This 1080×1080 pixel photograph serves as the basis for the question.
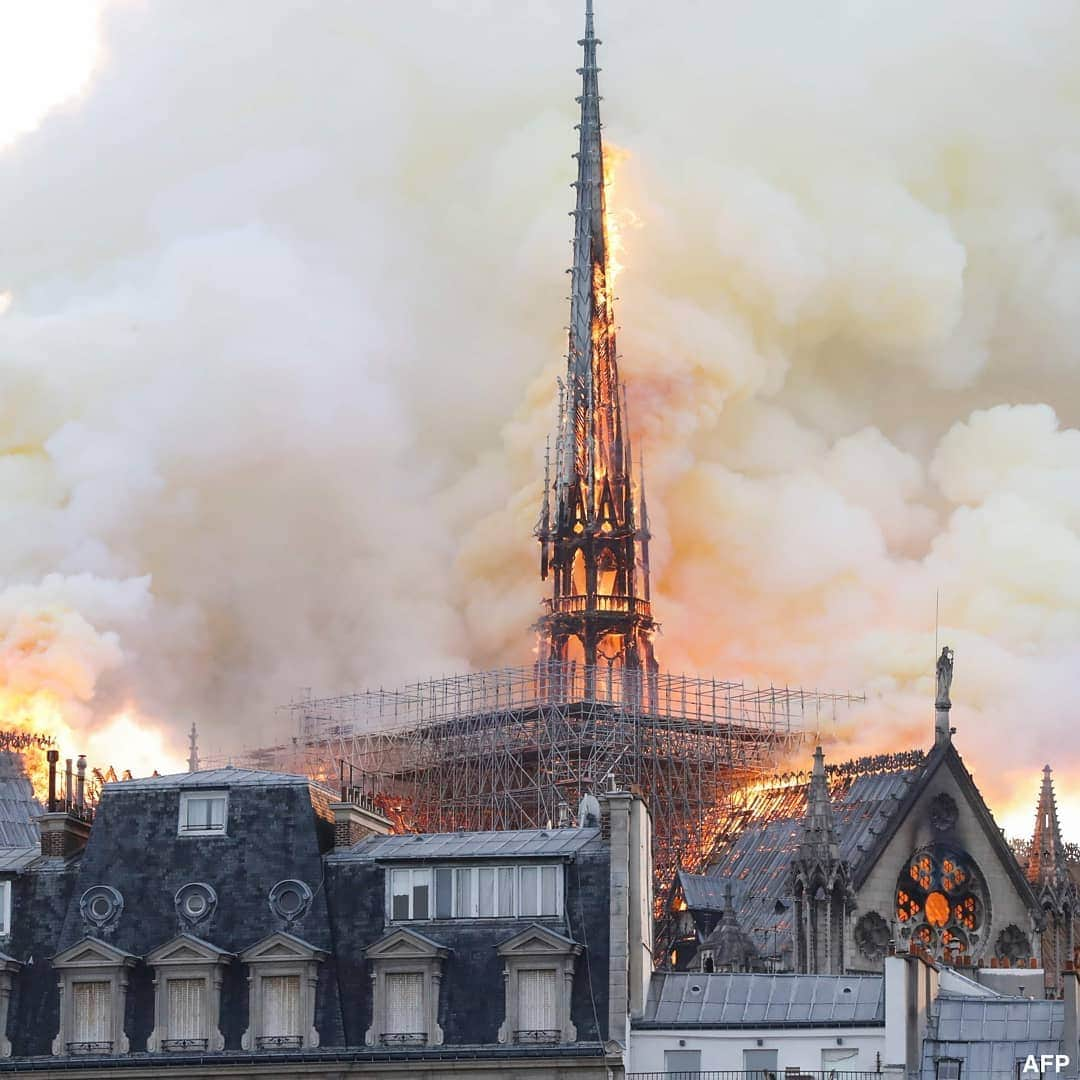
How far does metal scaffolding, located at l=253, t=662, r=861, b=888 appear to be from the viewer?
168125mm

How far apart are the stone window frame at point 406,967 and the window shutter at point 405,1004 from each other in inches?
4.1

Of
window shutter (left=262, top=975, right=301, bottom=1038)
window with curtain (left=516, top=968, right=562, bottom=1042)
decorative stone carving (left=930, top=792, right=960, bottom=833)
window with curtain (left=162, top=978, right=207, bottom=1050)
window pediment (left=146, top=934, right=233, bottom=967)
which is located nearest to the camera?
window with curtain (left=516, top=968, right=562, bottom=1042)

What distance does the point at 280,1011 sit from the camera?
100312 mm

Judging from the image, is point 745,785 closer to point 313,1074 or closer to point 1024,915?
point 1024,915

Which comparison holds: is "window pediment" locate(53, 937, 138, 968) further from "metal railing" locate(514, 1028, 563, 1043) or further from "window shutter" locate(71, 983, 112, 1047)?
"metal railing" locate(514, 1028, 563, 1043)

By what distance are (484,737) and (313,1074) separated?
73.6 metres

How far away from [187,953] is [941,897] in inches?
2250

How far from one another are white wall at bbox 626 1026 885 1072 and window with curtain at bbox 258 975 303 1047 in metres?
9.14

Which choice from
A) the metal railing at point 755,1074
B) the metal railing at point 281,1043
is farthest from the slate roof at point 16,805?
the metal railing at point 755,1074

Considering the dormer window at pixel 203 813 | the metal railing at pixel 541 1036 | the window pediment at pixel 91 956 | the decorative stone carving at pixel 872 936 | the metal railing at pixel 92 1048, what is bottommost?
the metal railing at pixel 92 1048

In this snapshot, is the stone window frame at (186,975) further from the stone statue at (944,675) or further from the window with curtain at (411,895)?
the stone statue at (944,675)

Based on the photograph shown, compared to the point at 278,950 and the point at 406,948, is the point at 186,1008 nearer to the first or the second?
the point at 278,950

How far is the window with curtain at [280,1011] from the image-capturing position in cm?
9981

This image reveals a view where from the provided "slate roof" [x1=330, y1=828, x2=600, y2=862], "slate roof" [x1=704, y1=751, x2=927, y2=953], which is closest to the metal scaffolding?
"slate roof" [x1=704, y1=751, x2=927, y2=953]
